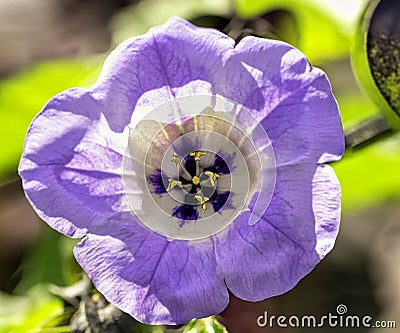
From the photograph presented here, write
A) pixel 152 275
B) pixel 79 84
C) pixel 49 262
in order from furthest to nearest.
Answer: pixel 49 262, pixel 79 84, pixel 152 275

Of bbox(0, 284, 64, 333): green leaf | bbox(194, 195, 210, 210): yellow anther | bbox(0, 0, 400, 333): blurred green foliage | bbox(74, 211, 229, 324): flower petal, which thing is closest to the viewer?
bbox(74, 211, 229, 324): flower petal

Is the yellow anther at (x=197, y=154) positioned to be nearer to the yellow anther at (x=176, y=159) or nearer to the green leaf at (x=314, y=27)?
the yellow anther at (x=176, y=159)

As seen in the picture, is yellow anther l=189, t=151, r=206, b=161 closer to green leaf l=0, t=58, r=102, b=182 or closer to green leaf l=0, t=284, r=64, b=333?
green leaf l=0, t=284, r=64, b=333

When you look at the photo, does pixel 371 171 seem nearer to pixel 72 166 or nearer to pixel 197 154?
pixel 197 154

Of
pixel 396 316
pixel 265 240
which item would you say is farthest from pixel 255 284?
pixel 396 316

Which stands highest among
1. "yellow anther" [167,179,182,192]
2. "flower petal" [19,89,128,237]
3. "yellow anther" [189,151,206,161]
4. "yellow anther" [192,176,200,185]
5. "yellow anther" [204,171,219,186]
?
"flower petal" [19,89,128,237]

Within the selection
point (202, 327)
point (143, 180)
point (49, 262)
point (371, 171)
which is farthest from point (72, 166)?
point (371, 171)

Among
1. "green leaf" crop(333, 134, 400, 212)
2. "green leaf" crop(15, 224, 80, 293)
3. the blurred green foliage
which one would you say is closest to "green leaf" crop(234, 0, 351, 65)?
the blurred green foliage

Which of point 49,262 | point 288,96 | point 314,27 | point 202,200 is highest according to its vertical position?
point 288,96

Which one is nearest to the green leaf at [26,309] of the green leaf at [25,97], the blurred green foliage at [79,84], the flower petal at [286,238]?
the blurred green foliage at [79,84]
